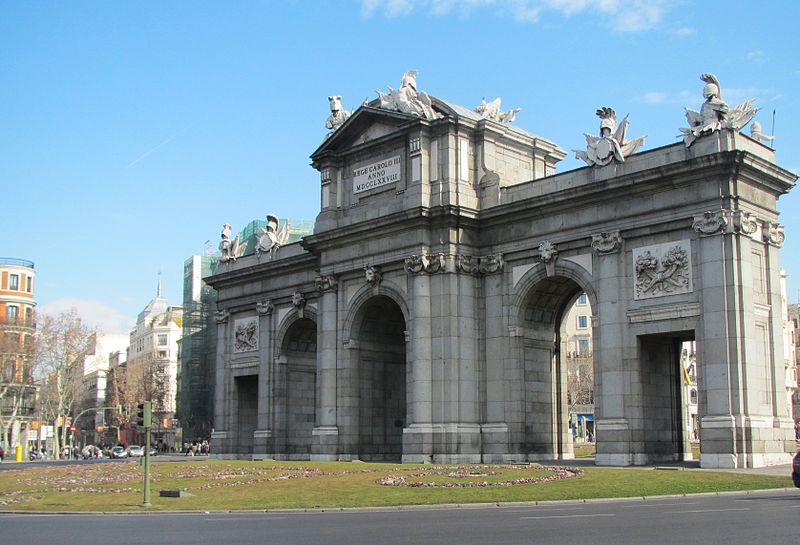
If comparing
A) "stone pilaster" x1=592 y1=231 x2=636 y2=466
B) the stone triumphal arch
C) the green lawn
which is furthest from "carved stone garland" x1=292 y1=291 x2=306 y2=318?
"stone pilaster" x1=592 y1=231 x2=636 y2=466

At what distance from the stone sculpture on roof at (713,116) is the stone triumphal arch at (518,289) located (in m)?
0.09

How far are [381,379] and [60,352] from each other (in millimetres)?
51083

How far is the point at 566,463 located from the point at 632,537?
29560mm

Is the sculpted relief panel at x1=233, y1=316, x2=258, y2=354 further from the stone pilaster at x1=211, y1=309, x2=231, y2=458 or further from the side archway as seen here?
the side archway

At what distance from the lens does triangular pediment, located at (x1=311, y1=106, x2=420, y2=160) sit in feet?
177

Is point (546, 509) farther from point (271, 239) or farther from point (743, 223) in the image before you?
point (271, 239)

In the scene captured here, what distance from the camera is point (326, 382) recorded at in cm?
5588

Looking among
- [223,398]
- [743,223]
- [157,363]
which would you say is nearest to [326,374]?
[223,398]

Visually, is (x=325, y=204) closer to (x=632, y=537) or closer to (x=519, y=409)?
(x=519, y=409)

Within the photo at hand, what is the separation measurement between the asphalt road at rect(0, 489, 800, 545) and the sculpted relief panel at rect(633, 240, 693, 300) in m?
16.6

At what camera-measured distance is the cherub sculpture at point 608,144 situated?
153ft

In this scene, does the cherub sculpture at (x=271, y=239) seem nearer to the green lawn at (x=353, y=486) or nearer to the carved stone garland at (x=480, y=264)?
the carved stone garland at (x=480, y=264)

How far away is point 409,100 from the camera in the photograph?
53.7m

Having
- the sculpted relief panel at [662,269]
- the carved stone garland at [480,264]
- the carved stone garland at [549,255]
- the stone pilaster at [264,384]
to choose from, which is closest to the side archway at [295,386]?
the stone pilaster at [264,384]
